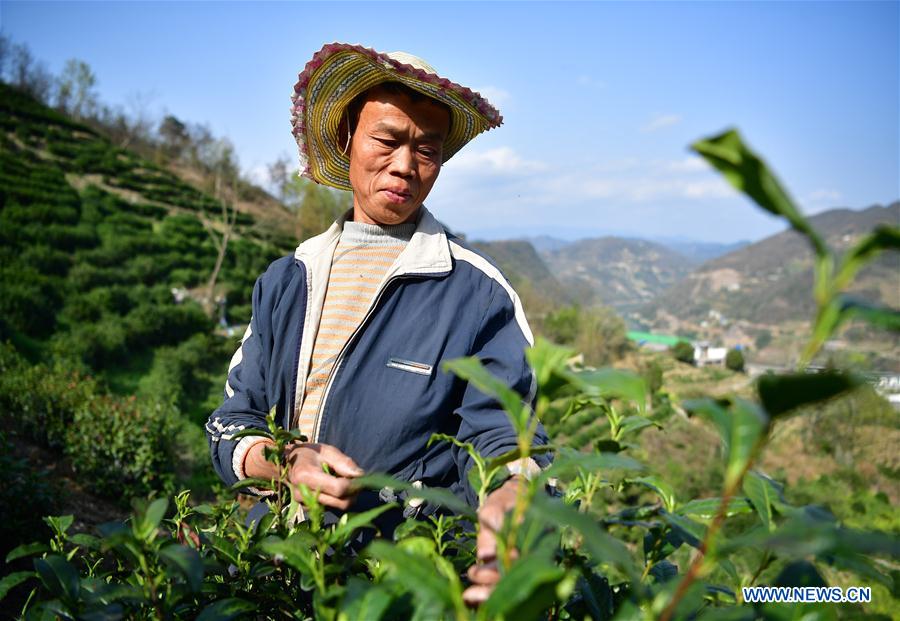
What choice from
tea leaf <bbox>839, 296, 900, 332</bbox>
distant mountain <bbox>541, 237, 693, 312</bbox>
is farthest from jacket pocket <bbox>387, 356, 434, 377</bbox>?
distant mountain <bbox>541, 237, 693, 312</bbox>

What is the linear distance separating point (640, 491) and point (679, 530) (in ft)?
35.5

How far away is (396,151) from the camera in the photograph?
1.69 meters

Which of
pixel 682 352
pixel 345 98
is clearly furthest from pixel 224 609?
pixel 682 352

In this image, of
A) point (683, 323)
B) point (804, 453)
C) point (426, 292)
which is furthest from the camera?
point (683, 323)

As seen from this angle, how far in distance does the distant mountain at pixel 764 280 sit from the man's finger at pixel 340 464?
47.1 m

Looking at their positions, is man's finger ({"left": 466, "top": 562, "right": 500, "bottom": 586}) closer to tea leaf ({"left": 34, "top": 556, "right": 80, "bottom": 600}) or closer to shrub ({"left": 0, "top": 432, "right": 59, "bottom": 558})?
tea leaf ({"left": 34, "top": 556, "right": 80, "bottom": 600})

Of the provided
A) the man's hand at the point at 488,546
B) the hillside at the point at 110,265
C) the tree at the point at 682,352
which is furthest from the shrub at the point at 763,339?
the man's hand at the point at 488,546

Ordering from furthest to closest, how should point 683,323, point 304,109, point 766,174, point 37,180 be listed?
point 683,323, point 37,180, point 304,109, point 766,174

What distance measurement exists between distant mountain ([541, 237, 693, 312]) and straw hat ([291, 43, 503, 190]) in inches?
4660

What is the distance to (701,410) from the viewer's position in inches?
22.9

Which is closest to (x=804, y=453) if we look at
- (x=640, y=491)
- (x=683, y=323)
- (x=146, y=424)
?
(x=640, y=491)

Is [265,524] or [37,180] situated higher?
[37,180]

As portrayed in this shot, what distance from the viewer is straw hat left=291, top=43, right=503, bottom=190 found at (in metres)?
1.62

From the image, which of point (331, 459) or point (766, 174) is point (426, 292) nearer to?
point (331, 459)
